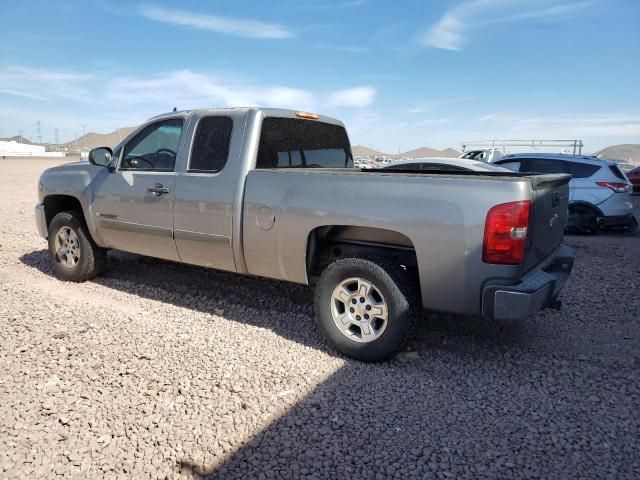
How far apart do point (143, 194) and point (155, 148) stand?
530 millimetres

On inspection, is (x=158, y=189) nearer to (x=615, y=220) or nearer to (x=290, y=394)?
(x=290, y=394)

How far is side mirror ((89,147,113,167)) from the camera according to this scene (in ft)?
17.3

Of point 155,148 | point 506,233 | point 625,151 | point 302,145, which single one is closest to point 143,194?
point 155,148

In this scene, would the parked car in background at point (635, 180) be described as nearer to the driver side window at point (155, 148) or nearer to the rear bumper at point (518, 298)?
the rear bumper at point (518, 298)

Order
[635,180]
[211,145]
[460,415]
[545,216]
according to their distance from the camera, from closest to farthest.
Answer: [460,415]
[545,216]
[211,145]
[635,180]

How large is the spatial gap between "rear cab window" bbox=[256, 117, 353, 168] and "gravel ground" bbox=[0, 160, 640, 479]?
152 centimetres

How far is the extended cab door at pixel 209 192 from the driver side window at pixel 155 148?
0.27 metres

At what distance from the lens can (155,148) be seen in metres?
5.19

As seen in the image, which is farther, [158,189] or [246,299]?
[246,299]

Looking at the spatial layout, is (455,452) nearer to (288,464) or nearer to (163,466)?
(288,464)

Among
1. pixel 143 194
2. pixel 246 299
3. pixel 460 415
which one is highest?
pixel 143 194

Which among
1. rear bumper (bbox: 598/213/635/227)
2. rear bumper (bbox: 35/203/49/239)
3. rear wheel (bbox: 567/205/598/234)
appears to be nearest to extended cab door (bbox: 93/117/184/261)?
rear bumper (bbox: 35/203/49/239)

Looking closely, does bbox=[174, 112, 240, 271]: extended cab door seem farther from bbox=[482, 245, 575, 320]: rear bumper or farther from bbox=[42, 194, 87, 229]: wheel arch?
bbox=[482, 245, 575, 320]: rear bumper

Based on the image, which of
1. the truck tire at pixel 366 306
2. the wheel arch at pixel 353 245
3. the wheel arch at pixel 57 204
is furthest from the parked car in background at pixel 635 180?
the wheel arch at pixel 57 204
